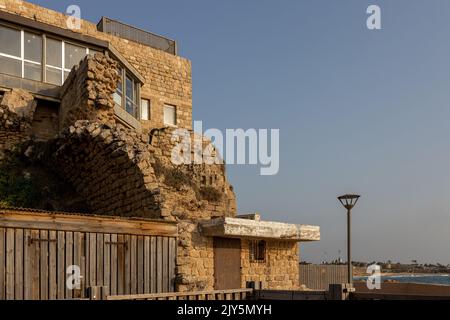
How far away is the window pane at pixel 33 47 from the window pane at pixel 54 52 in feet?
1.11

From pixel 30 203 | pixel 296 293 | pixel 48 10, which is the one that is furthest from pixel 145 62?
pixel 296 293

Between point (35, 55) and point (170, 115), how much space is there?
10295 mm

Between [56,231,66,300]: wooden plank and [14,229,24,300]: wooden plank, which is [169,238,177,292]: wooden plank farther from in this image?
[14,229,24,300]: wooden plank

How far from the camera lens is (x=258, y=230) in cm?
1356

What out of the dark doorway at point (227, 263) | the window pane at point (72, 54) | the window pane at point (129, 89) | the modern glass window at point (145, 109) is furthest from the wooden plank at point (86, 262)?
the modern glass window at point (145, 109)

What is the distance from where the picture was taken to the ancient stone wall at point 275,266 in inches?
543

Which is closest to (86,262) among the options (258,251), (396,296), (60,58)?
(396,296)

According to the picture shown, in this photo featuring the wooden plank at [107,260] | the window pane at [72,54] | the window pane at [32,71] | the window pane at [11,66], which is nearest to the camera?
the wooden plank at [107,260]

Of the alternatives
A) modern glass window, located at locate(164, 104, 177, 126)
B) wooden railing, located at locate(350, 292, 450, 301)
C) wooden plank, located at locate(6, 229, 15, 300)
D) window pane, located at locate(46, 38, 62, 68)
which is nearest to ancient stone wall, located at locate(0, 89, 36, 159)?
window pane, located at locate(46, 38, 62, 68)

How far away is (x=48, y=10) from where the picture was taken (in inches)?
907

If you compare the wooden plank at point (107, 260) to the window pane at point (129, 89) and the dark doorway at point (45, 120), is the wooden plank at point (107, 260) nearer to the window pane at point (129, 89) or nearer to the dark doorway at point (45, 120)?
the dark doorway at point (45, 120)

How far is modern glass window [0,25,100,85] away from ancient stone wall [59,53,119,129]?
1.56 m

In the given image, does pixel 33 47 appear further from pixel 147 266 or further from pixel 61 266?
pixel 61 266
